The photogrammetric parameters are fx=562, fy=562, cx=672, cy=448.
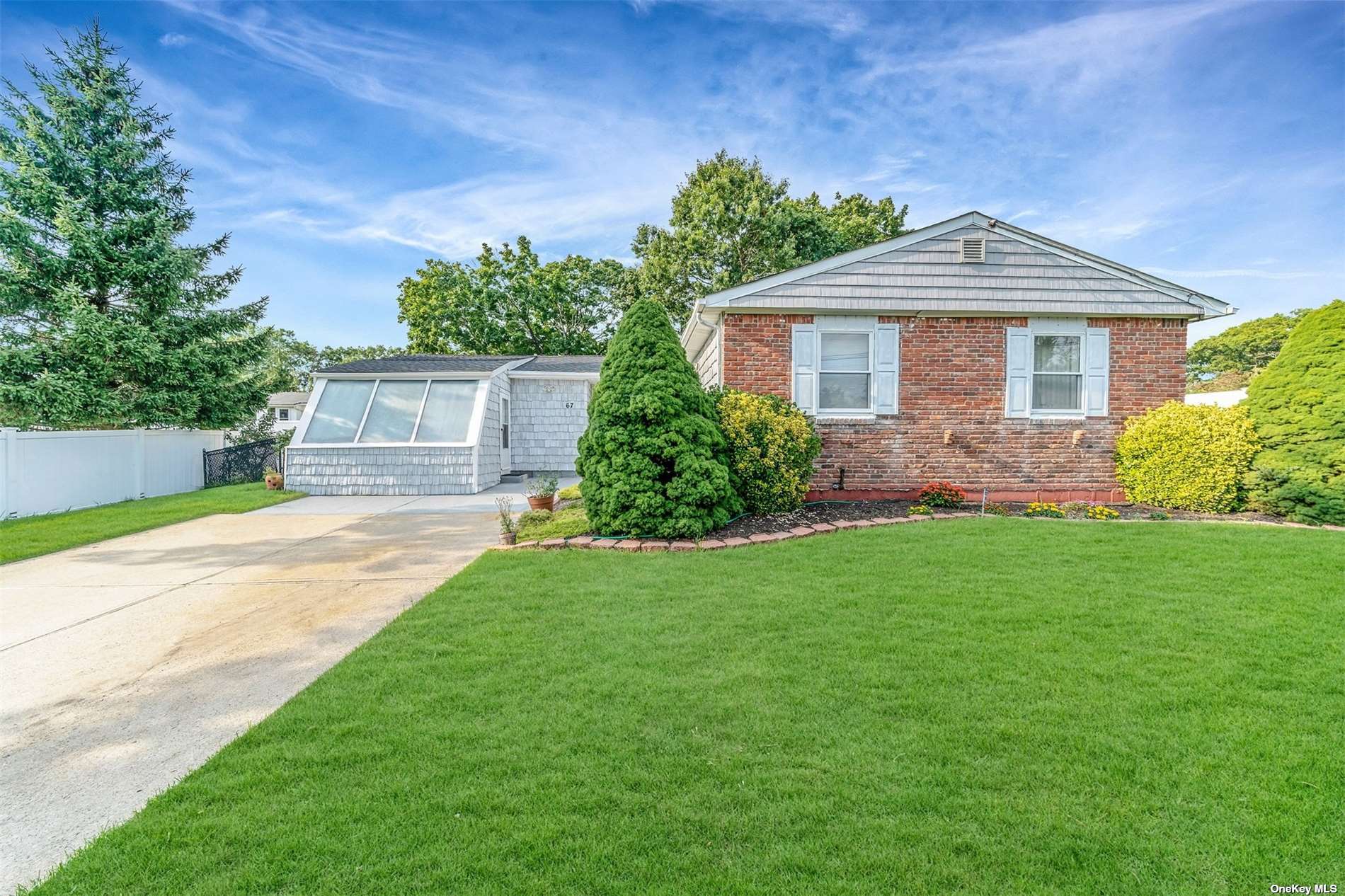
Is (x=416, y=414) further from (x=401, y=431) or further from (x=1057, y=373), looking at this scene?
(x=1057, y=373)

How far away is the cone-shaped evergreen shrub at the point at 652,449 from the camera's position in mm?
6363

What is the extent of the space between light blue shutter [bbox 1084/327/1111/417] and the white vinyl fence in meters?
17.5

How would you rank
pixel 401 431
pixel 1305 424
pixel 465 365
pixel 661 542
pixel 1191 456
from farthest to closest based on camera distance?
pixel 465 365
pixel 401 431
pixel 1191 456
pixel 1305 424
pixel 661 542

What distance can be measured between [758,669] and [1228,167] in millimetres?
14862

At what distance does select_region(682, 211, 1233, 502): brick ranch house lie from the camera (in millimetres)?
8812

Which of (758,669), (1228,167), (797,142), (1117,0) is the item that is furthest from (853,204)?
(758,669)

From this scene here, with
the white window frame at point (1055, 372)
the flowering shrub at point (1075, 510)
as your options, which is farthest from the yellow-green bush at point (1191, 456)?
the flowering shrub at point (1075, 510)

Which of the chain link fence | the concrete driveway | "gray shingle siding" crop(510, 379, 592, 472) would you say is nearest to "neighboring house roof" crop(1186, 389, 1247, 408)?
"gray shingle siding" crop(510, 379, 592, 472)

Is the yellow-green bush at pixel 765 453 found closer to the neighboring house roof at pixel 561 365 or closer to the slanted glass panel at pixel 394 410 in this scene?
the slanted glass panel at pixel 394 410

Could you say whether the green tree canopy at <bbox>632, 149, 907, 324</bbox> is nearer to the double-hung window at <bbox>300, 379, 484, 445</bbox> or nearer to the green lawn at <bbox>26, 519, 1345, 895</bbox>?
the double-hung window at <bbox>300, 379, 484, 445</bbox>

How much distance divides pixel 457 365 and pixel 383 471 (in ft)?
10.6

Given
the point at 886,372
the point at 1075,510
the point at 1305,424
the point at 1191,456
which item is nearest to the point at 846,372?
the point at 886,372

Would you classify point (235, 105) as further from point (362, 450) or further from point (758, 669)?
point (758, 669)

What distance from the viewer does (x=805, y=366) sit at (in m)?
8.84
